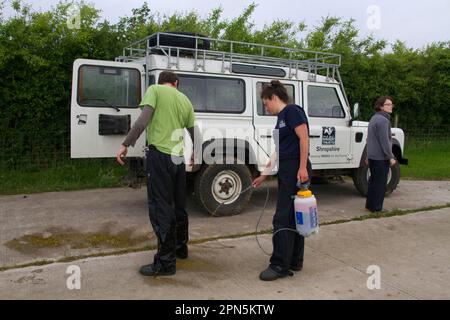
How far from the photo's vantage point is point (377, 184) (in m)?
6.77

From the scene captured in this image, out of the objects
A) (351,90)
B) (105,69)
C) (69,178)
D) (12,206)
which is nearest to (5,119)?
(69,178)

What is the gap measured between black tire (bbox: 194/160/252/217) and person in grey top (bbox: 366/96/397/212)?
6.08ft

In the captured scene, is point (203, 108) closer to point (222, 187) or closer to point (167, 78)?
point (222, 187)

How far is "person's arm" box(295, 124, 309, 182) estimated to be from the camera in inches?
160

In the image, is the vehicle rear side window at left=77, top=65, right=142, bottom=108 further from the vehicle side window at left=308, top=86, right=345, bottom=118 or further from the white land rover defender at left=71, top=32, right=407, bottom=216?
the vehicle side window at left=308, top=86, right=345, bottom=118

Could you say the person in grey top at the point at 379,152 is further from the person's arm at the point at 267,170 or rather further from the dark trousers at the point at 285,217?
the dark trousers at the point at 285,217

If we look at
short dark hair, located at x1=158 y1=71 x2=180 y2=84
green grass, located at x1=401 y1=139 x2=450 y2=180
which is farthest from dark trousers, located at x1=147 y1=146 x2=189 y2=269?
green grass, located at x1=401 y1=139 x2=450 y2=180

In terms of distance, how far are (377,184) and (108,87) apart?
4.08 meters

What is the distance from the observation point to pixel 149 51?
6.43 m

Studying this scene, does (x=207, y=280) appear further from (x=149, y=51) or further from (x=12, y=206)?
(x=12, y=206)

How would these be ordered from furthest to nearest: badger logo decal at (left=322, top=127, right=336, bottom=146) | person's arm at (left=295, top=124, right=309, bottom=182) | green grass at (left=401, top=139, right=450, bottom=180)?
green grass at (left=401, top=139, right=450, bottom=180) → badger logo decal at (left=322, top=127, right=336, bottom=146) → person's arm at (left=295, top=124, right=309, bottom=182)

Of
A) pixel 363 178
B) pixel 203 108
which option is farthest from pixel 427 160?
pixel 203 108

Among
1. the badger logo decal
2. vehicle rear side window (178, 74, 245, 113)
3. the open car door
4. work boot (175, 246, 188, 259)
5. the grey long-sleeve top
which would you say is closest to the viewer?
work boot (175, 246, 188, 259)
